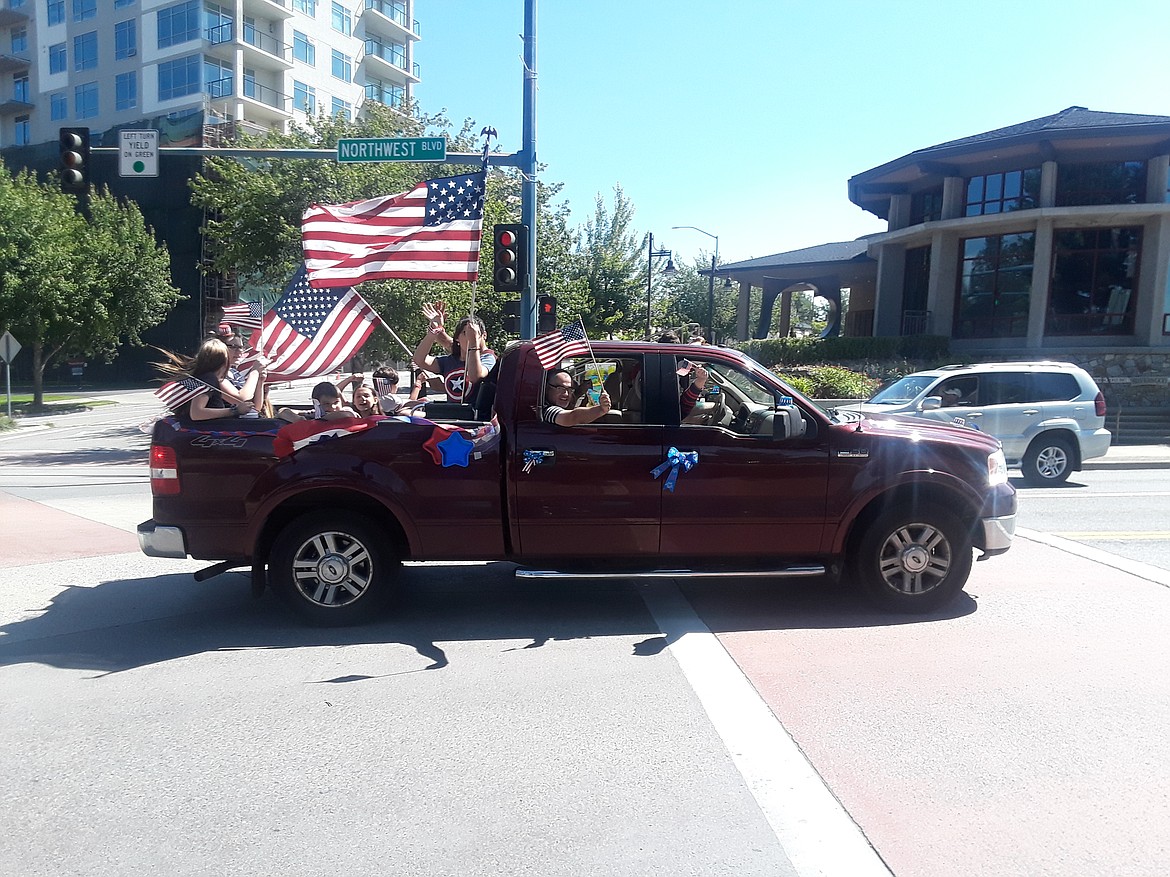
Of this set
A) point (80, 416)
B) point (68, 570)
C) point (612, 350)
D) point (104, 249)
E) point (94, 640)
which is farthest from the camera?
point (104, 249)

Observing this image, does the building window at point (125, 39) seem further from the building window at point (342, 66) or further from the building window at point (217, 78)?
the building window at point (342, 66)

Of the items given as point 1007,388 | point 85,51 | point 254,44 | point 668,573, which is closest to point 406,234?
point 668,573

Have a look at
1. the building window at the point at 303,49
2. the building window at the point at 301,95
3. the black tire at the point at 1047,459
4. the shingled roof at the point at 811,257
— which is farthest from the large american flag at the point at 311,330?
the building window at the point at 303,49

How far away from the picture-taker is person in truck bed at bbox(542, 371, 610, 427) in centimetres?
559

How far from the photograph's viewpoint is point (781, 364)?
26.5 m

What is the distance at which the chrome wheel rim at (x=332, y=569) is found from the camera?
18.7 feet

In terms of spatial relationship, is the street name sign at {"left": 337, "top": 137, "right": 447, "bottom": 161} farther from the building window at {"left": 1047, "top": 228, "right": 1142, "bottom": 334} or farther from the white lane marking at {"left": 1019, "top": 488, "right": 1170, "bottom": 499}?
the building window at {"left": 1047, "top": 228, "right": 1142, "bottom": 334}

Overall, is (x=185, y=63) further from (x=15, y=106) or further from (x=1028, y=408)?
(x=1028, y=408)

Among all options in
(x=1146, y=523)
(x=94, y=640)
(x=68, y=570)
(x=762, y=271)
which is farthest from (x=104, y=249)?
(x=1146, y=523)

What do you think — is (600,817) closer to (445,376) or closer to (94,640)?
(94,640)

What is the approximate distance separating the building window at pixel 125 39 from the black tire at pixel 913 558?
53.4m

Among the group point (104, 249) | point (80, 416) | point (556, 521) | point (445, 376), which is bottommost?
point (80, 416)

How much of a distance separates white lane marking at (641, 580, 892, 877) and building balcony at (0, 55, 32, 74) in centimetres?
6235

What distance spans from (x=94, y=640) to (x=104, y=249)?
1259 inches
